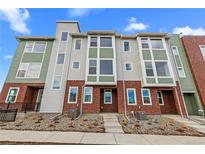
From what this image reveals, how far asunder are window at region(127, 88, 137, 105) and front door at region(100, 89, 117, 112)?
1600mm

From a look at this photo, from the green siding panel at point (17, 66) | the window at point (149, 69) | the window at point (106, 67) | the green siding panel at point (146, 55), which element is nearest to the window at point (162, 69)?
the window at point (149, 69)

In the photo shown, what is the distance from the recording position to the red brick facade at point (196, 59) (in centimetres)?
1263

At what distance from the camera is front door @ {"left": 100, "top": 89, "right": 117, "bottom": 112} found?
12930mm

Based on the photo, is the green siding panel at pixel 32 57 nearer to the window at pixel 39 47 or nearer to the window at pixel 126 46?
the window at pixel 39 47

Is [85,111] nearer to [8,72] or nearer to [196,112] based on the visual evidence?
[8,72]

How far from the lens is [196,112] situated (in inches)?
489

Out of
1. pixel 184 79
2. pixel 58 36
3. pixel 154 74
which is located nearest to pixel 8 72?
pixel 58 36

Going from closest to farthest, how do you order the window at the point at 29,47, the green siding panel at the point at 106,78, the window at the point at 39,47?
the green siding panel at the point at 106,78 < the window at the point at 29,47 < the window at the point at 39,47

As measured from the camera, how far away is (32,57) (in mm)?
13961

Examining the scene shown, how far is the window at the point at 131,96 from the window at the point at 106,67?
2922mm

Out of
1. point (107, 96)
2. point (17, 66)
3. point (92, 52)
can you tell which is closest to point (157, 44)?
point (92, 52)

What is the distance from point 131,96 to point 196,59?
9120mm

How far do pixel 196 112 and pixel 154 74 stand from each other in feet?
19.8

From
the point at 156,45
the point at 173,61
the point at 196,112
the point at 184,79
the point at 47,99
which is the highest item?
the point at 156,45
